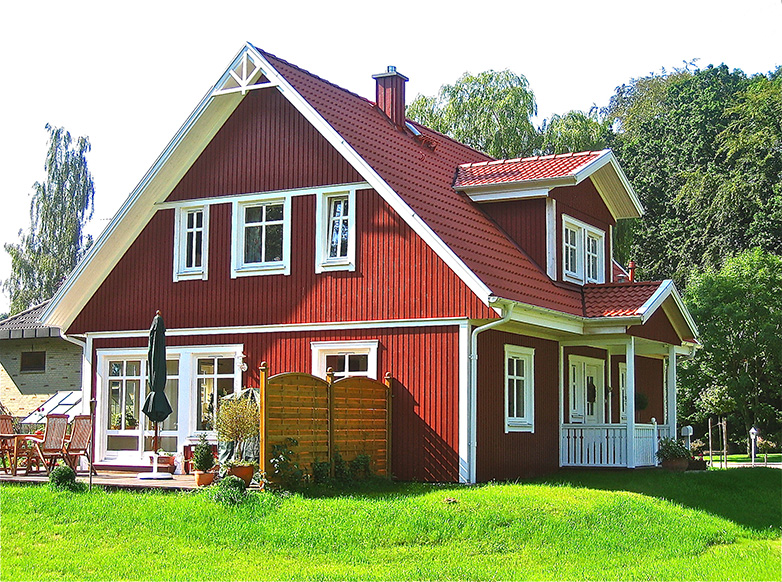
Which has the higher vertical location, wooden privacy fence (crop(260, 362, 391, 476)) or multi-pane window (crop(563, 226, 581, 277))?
multi-pane window (crop(563, 226, 581, 277))

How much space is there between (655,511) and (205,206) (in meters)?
9.97

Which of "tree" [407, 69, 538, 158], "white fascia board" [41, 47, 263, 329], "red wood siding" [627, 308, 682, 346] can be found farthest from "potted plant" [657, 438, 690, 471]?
"tree" [407, 69, 538, 158]

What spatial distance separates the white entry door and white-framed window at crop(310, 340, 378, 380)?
487cm

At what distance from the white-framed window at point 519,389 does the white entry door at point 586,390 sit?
203 cm

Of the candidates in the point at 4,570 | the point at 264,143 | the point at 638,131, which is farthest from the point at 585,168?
the point at 638,131

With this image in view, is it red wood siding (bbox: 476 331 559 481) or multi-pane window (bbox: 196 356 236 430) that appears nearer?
red wood siding (bbox: 476 331 559 481)

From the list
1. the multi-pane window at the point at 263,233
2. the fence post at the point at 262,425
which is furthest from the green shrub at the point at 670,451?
the fence post at the point at 262,425

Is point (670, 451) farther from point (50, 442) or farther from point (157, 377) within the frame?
point (50, 442)

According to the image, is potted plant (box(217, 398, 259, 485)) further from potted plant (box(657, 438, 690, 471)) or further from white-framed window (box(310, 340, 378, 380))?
potted plant (box(657, 438, 690, 471))

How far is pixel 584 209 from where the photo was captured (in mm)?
22766

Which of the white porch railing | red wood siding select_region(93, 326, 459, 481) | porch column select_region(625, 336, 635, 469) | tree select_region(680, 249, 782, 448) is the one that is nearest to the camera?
red wood siding select_region(93, 326, 459, 481)

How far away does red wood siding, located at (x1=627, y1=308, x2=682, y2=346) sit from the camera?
2073 centimetres

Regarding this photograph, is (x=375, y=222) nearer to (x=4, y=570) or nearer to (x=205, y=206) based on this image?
(x=205, y=206)

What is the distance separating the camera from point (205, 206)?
20703 mm
